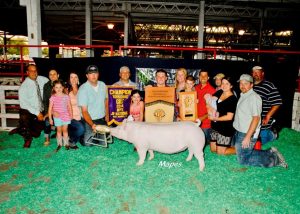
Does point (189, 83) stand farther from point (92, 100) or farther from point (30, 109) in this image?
point (30, 109)

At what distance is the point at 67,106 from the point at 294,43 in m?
18.7

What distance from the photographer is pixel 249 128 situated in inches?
160

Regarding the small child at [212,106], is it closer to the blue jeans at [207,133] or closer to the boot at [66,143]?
the blue jeans at [207,133]

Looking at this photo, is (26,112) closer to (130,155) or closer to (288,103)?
(130,155)

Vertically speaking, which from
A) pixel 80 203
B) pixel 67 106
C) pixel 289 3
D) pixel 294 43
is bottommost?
pixel 80 203

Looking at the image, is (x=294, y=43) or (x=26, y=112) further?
(x=294, y=43)

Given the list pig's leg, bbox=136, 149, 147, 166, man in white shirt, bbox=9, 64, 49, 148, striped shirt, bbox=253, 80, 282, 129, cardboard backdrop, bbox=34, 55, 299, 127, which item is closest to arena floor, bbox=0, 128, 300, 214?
pig's leg, bbox=136, 149, 147, 166

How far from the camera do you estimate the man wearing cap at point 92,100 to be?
4.90 m

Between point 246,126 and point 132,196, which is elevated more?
point 246,126

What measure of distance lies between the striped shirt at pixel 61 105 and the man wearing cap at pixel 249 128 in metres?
3.46

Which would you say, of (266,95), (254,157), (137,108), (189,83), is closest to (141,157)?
(137,108)

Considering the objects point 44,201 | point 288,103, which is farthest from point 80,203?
point 288,103

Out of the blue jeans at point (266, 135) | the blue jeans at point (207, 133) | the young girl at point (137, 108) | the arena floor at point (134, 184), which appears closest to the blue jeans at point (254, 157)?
the arena floor at point (134, 184)

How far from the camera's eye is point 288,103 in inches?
274
